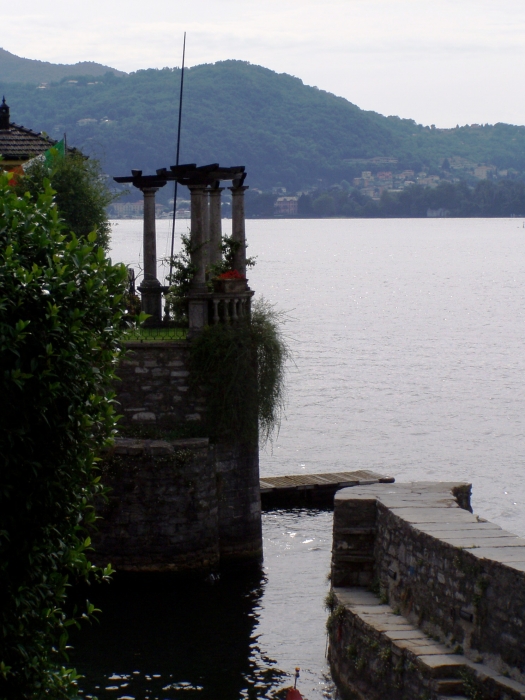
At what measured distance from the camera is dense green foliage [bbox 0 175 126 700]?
9758mm

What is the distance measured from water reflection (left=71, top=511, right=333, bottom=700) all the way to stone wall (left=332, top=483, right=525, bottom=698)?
223 cm

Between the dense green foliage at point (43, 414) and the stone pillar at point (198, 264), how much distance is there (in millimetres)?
11608

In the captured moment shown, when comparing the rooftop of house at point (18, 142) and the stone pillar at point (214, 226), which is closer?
the stone pillar at point (214, 226)

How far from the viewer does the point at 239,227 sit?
24812 millimetres

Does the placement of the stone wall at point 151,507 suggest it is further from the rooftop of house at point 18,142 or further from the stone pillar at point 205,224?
the rooftop of house at point 18,142

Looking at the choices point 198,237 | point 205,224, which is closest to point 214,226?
point 205,224

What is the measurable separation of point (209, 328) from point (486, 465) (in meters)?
19.0

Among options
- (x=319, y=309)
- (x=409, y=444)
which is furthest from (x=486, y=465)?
(x=319, y=309)

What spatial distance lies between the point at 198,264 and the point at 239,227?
238 cm

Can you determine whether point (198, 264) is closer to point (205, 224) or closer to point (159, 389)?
point (205, 224)

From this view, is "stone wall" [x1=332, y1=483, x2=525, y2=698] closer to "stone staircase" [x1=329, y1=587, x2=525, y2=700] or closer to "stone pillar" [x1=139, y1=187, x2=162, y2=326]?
"stone staircase" [x1=329, y1=587, x2=525, y2=700]

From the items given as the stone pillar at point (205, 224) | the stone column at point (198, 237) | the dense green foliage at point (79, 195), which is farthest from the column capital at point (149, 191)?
the dense green foliage at point (79, 195)

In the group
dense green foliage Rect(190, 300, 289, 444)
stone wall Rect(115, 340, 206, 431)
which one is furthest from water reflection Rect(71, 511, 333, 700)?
stone wall Rect(115, 340, 206, 431)

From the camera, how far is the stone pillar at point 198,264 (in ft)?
73.5
